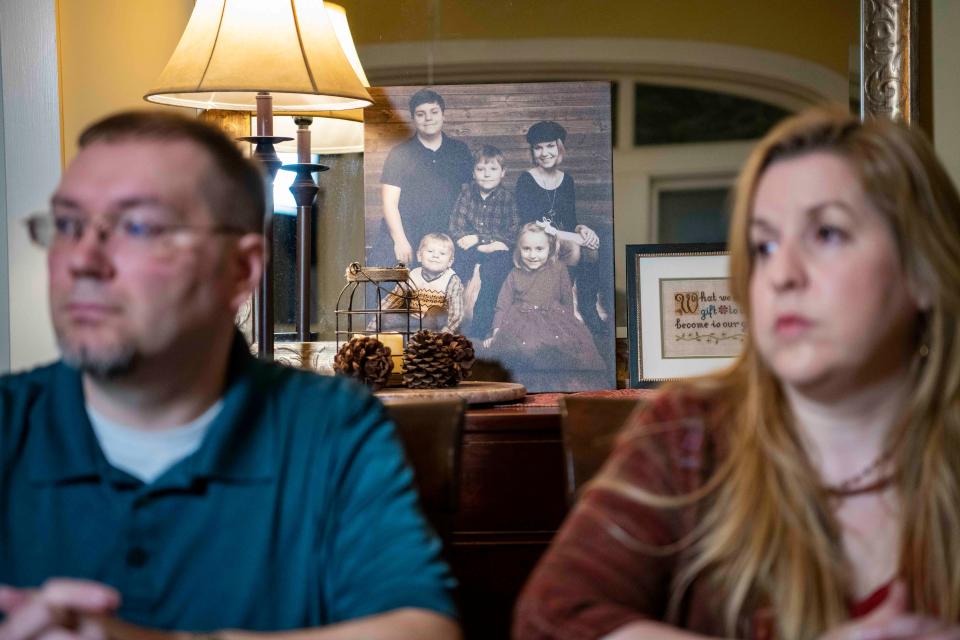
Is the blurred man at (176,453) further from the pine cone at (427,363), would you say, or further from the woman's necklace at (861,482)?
the pine cone at (427,363)

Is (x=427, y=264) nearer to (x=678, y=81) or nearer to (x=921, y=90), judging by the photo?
(x=678, y=81)

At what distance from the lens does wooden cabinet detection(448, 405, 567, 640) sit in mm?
1937

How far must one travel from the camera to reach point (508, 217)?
90.4 inches

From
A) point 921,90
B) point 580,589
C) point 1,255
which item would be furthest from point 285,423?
point 921,90

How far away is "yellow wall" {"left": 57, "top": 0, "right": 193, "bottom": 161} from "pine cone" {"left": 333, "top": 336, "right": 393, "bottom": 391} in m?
0.56

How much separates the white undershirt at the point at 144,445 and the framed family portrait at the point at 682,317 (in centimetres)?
115

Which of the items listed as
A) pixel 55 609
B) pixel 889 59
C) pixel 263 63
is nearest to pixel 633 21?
pixel 889 59

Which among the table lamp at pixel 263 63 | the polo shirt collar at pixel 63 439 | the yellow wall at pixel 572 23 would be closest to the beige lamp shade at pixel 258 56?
the table lamp at pixel 263 63

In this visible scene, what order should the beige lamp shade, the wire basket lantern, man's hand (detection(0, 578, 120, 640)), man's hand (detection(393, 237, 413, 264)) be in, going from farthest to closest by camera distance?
1. man's hand (detection(393, 237, 413, 264))
2. the wire basket lantern
3. the beige lamp shade
4. man's hand (detection(0, 578, 120, 640))

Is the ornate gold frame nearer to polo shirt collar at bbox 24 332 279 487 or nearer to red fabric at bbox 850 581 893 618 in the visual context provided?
red fabric at bbox 850 581 893 618

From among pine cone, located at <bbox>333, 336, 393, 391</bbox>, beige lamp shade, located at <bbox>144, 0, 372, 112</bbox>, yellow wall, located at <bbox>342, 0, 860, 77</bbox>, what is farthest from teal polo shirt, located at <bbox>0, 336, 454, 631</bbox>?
yellow wall, located at <bbox>342, 0, 860, 77</bbox>

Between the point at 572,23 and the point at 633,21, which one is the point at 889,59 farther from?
the point at 572,23

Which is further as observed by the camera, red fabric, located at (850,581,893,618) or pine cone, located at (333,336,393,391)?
pine cone, located at (333,336,393,391)

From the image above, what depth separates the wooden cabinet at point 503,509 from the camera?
1.94 m
